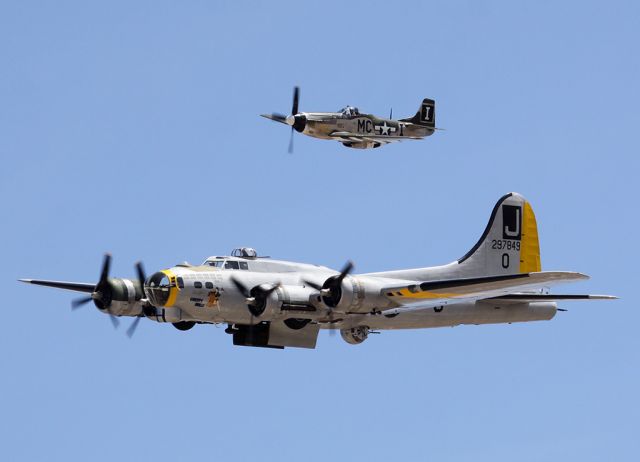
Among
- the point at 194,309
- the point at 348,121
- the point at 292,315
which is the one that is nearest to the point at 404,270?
the point at 292,315

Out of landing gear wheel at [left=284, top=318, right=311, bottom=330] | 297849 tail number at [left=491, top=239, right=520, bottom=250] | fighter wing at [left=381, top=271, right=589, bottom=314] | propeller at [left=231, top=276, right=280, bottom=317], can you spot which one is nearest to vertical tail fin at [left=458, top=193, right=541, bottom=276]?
297849 tail number at [left=491, top=239, right=520, bottom=250]

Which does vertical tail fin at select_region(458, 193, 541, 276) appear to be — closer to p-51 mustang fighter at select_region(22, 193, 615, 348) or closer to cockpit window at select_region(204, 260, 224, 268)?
p-51 mustang fighter at select_region(22, 193, 615, 348)

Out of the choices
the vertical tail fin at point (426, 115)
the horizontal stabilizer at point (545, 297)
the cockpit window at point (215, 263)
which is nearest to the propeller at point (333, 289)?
the cockpit window at point (215, 263)

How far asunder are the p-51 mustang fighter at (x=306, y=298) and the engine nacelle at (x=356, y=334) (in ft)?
0.10

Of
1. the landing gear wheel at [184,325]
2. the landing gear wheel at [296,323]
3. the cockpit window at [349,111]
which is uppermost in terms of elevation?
the cockpit window at [349,111]

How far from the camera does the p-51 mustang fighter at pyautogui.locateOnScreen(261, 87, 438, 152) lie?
5306 centimetres

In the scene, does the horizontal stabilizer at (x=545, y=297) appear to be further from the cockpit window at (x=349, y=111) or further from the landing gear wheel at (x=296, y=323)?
the cockpit window at (x=349, y=111)

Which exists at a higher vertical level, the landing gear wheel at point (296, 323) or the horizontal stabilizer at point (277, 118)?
the horizontal stabilizer at point (277, 118)

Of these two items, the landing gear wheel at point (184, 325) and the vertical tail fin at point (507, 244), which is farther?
the vertical tail fin at point (507, 244)

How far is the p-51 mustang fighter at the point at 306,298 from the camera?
35.7m

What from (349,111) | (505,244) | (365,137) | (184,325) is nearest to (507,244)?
(505,244)

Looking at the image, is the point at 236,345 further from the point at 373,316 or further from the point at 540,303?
the point at 540,303

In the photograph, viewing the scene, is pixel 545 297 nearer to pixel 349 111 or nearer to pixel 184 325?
pixel 184 325

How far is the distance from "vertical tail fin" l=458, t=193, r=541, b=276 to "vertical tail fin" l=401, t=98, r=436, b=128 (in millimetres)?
15963
